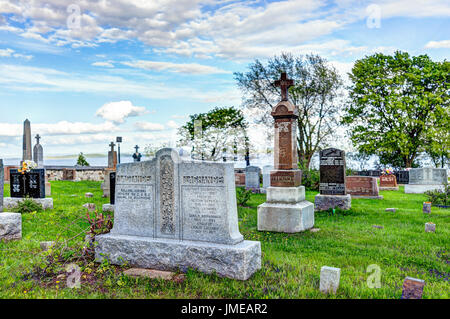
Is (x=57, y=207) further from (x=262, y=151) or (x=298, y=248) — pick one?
(x=262, y=151)

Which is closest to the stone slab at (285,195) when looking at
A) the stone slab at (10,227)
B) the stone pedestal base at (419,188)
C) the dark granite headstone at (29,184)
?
the stone slab at (10,227)

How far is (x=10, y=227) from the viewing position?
6.99 meters

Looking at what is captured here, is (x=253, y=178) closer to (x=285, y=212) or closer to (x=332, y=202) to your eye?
(x=332, y=202)

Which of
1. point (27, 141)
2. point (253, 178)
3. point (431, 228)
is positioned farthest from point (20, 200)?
point (431, 228)

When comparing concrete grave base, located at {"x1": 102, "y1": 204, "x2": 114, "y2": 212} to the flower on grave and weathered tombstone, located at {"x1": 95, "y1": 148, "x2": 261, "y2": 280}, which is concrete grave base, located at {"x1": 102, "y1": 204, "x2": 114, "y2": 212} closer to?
the flower on grave

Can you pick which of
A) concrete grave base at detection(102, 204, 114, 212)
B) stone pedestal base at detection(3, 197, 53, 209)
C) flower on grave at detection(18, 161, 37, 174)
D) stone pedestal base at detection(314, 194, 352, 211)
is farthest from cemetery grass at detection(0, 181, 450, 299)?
flower on grave at detection(18, 161, 37, 174)

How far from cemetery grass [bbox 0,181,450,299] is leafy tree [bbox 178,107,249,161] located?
83.3 feet

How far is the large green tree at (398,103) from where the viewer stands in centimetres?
2539

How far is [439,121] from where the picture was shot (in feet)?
82.1

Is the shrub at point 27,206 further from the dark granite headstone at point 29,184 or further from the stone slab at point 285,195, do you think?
the stone slab at point 285,195

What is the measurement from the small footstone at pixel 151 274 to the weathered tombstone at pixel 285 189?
4.07 metres

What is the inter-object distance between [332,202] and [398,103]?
1746 cm
